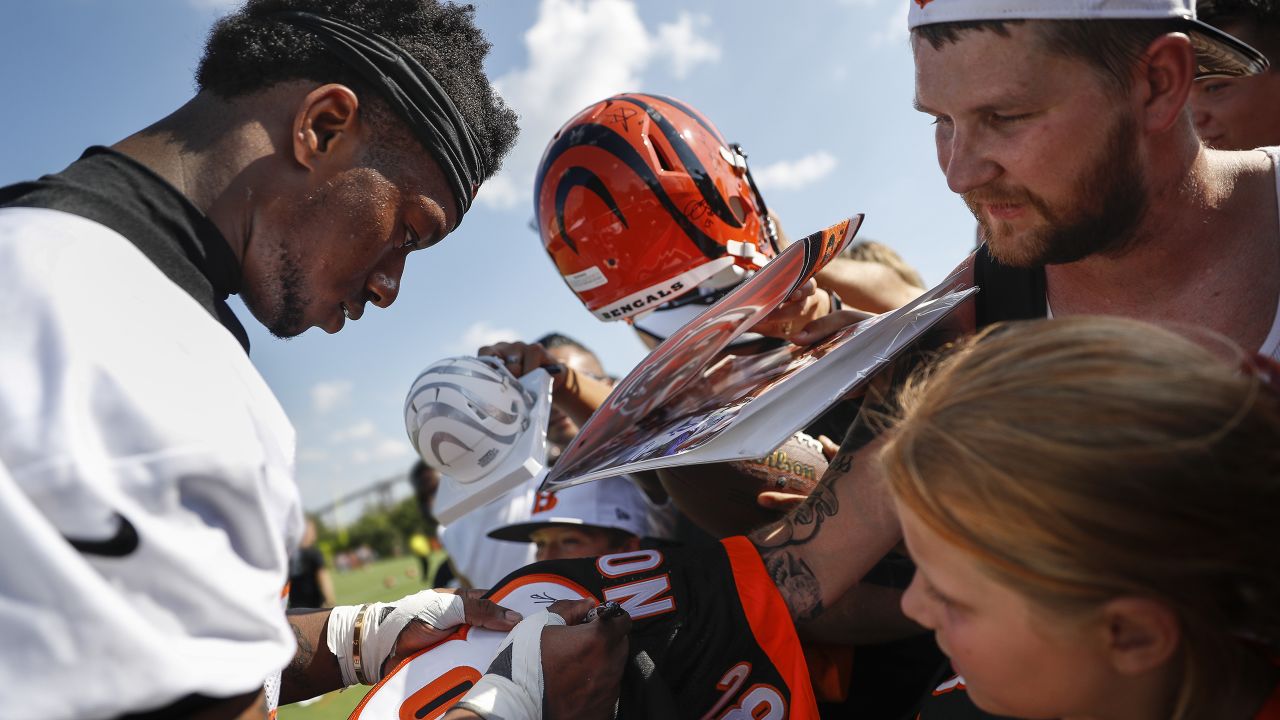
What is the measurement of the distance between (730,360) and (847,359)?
34.2 inches

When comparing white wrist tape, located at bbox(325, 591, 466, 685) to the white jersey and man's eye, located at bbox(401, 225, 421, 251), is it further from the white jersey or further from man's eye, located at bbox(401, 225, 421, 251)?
the white jersey

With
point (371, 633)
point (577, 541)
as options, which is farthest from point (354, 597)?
point (371, 633)

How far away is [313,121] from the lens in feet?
6.04

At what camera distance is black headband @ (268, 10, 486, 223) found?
1.93 m

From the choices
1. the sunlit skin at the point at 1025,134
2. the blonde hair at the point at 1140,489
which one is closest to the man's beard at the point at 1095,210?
the sunlit skin at the point at 1025,134

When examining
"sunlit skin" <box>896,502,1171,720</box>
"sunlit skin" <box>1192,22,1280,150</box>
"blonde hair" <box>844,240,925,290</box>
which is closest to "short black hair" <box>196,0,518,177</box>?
"sunlit skin" <box>896,502,1171,720</box>

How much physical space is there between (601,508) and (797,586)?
71.0 inches

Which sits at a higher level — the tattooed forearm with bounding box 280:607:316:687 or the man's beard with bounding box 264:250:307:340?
the man's beard with bounding box 264:250:307:340

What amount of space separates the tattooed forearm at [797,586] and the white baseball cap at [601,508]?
1.73 meters

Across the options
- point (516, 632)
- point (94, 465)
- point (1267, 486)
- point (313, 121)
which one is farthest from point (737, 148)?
point (94, 465)

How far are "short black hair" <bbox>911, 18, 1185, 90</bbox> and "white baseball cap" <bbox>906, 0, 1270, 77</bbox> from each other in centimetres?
1

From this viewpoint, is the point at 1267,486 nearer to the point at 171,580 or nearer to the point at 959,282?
the point at 959,282

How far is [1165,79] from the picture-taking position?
1775 mm

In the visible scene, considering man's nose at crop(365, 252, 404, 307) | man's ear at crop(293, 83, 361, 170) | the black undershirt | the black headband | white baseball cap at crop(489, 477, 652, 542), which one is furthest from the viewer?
white baseball cap at crop(489, 477, 652, 542)
